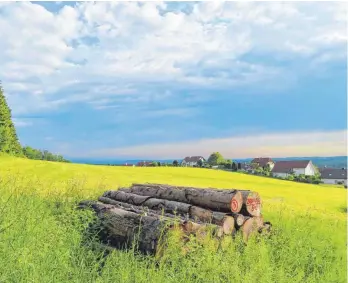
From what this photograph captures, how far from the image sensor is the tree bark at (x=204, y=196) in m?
10.2

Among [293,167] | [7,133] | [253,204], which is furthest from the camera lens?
[293,167]

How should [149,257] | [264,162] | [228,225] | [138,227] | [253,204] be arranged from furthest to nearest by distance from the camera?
[264,162] < [253,204] < [228,225] < [138,227] < [149,257]

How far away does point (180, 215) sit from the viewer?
10391 millimetres

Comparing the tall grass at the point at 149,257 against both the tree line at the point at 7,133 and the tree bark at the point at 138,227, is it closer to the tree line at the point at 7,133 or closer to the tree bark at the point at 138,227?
the tree bark at the point at 138,227

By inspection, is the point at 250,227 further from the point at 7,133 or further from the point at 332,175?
the point at 332,175

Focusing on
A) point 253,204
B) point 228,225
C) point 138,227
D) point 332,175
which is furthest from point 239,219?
point 332,175

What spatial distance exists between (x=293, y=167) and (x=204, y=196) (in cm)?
9222

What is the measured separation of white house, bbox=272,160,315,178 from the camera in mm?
98062

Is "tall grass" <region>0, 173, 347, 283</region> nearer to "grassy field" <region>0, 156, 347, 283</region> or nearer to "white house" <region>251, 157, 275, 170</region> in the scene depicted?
"grassy field" <region>0, 156, 347, 283</region>

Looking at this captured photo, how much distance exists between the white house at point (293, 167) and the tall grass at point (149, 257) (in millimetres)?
88707

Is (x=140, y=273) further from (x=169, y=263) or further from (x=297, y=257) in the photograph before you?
(x=297, y=257)

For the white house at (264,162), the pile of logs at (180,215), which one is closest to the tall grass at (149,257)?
the pile of logs at (180,215)

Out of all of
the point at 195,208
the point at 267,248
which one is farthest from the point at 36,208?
the point at 267,248

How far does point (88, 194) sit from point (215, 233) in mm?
6002
